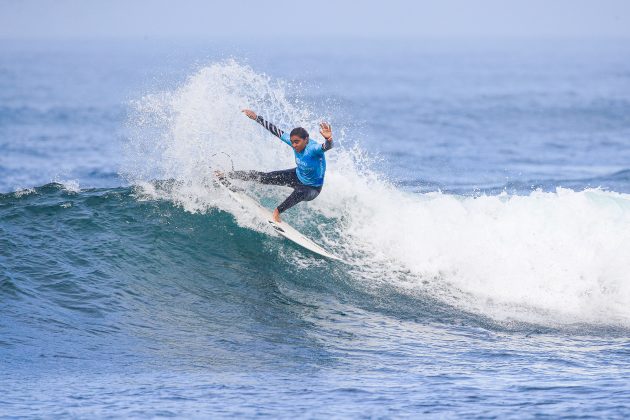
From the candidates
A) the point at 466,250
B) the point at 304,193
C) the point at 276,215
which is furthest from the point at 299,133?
the point at 466,250

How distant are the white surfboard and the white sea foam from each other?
394 millimetres

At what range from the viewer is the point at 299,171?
12.8m

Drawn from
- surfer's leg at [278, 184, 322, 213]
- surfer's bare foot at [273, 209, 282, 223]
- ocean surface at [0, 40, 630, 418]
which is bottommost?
ocean surface at [0, 40, 630, 418]

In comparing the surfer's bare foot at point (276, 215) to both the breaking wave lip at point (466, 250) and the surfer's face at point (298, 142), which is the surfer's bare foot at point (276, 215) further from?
the surfer's face at point (298, 142)

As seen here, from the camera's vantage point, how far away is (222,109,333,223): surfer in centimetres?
1233

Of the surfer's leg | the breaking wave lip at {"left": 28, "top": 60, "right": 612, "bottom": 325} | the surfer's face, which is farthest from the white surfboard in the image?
the surfer's face

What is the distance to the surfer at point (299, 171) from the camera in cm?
1233

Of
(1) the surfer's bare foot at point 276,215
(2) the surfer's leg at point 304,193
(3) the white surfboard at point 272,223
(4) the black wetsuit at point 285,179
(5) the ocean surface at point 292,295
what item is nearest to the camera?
(5) the ocean surface at point 292,295

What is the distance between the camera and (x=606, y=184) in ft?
74.6

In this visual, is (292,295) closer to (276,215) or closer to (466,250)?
(276,215)

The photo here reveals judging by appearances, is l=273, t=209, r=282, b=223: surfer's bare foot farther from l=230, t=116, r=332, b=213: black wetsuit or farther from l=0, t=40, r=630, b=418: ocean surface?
l=0, t=40, r=630, b=418: ocean surface

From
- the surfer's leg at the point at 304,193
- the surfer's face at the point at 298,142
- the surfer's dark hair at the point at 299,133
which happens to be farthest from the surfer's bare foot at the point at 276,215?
the surfer's dark hair at the point at 299,133

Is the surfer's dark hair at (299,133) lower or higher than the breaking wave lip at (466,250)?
higher

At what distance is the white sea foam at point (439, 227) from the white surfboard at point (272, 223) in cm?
39
